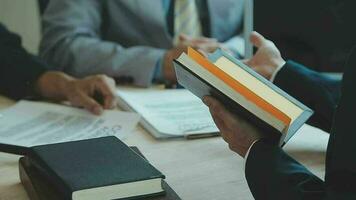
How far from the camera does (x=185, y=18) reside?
176 centimetres

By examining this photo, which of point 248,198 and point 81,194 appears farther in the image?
point 248,198

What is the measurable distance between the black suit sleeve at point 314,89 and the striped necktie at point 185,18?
693 millimetres

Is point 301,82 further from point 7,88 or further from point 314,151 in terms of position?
point 7,88

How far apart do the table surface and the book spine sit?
6 cm

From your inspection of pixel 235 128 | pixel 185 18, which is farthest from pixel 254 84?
pixel 185 18

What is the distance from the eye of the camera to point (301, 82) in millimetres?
1107

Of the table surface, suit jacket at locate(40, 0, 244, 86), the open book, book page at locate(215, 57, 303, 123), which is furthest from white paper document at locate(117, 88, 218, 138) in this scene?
the open book

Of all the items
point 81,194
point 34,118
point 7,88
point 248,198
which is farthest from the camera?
point 7,88

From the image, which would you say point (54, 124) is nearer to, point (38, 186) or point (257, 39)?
point (38, 186)

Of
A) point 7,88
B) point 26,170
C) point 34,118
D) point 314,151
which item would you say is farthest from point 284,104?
point 7,88

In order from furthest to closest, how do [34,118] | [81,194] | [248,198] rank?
[34,118] < [248,198] < [81,194]

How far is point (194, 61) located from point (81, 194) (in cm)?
23

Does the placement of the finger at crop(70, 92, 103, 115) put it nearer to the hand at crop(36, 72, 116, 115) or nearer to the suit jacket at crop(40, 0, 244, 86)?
the hand at crop(36, 72, 116, 115)

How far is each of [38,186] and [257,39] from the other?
2.04 ft
